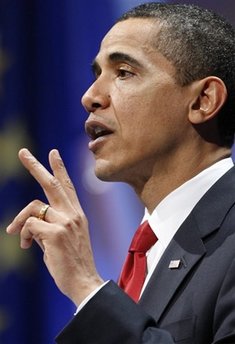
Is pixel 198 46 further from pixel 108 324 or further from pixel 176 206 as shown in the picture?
pixel 108 324

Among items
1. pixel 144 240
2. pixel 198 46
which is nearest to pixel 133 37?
pixel 198 46

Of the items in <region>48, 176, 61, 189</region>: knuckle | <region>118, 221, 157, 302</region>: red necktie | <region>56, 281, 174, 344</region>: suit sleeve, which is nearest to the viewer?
<region>56, 281, 174, 344</region>: suit sleeve

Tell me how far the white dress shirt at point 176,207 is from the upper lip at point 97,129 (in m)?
0.17

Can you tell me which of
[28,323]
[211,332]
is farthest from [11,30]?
[211,332]

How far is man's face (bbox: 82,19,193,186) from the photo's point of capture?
4.88 ft

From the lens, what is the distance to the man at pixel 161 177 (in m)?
1.20

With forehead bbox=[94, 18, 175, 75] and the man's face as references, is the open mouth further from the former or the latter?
forehead bbox=[94, 18, 175, 75]

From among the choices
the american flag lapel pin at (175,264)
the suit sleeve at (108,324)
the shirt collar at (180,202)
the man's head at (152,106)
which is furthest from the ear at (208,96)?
the suit sleeve at (108,324)

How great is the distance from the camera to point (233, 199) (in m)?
1.39

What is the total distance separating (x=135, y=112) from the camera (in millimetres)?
1493

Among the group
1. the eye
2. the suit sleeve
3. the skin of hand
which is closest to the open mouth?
the eye

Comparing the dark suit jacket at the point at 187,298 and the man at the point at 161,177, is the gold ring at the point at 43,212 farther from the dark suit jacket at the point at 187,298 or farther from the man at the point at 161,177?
the dark suit jacket at the point at 187,298

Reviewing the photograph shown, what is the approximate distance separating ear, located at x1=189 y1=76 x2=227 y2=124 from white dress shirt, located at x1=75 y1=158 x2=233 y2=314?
4.2 inches

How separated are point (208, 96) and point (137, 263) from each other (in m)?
0.35
